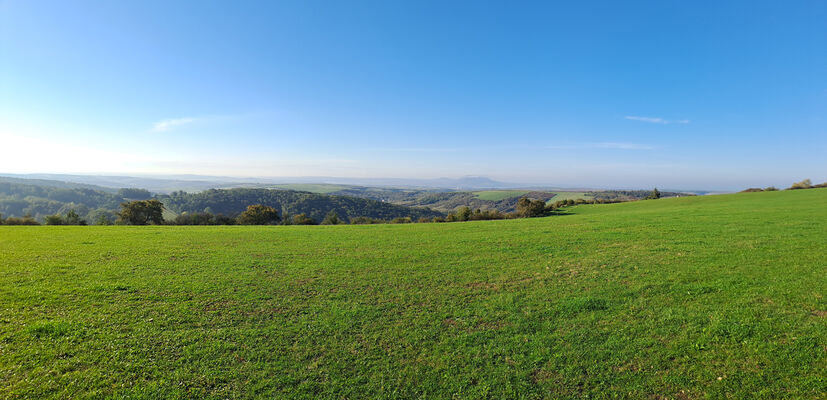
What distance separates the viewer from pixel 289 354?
20.8 feet

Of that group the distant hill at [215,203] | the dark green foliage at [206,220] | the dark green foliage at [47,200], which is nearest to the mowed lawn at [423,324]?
the dark green foliage at [206,220]

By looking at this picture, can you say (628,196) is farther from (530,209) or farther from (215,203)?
(215,203)

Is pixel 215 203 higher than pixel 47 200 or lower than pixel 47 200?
higher

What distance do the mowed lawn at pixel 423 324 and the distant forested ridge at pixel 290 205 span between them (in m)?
110

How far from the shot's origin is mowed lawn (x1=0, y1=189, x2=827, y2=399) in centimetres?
540

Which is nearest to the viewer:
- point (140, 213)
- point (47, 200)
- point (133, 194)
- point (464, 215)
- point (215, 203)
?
point (140, 213)

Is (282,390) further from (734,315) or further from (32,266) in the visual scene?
(32,266)

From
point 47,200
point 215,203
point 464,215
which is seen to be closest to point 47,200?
point 47,200

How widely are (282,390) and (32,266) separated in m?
13.7

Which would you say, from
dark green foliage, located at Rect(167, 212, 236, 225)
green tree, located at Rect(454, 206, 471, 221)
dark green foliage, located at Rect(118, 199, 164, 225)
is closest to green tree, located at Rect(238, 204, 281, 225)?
dark green foliage, located at Rect(167, 212, 236, 225)

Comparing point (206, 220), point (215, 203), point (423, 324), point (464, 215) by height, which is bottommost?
point (215, 203)

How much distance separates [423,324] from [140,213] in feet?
192

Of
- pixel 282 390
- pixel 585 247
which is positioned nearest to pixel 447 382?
pixel 282 390

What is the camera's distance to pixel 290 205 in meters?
132
